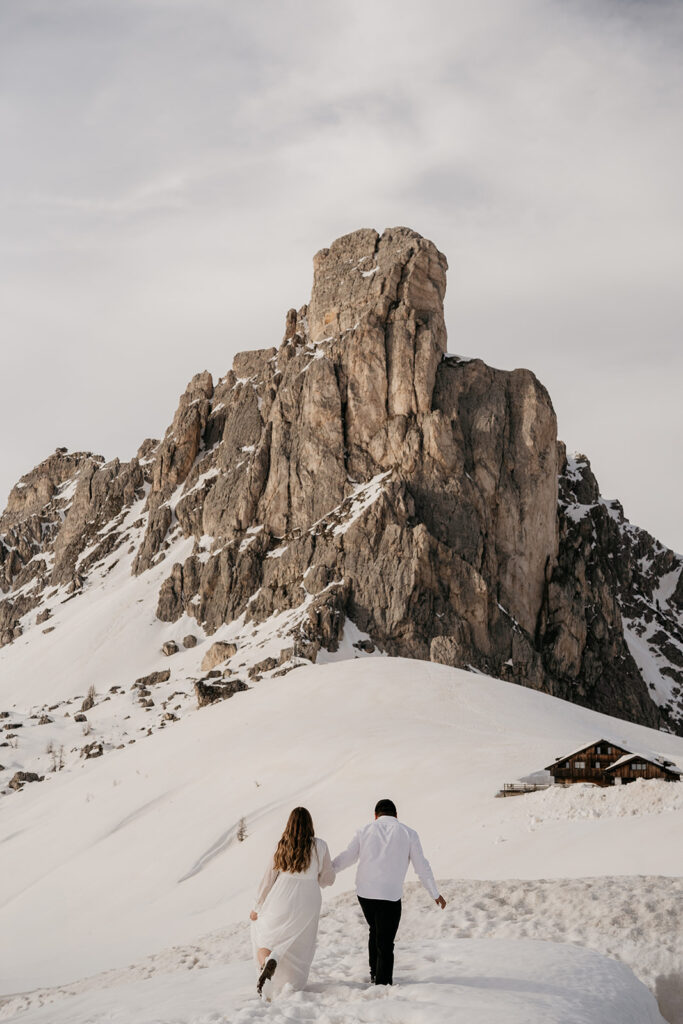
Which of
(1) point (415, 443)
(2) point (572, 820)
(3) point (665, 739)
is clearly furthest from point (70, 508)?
(2) point (572, 820)

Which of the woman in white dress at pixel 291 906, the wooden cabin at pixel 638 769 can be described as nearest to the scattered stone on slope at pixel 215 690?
the wooden cabin at pixel 638 769

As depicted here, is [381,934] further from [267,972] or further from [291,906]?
[267,972]

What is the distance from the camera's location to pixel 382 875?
25.0 feet

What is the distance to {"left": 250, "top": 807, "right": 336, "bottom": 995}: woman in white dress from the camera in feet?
23.5

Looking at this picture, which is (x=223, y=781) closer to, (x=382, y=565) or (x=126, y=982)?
(x=126, y=982)

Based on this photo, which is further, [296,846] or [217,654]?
[217,654]

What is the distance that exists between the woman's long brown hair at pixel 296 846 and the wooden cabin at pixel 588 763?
1673 centimetres

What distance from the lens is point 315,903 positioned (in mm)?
7309

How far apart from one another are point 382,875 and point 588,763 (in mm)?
17684

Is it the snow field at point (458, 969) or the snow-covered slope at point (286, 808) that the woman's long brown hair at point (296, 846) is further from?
the snow-covered slope at point (286, 808)

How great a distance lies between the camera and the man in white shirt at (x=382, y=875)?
7.46 meters

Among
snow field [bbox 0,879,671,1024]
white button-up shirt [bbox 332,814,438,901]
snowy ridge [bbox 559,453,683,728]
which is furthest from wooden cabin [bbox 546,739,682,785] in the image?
snowy ridge [bbox 559,453,683,728]

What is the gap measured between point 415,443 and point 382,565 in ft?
43.0

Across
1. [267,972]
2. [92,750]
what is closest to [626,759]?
[267,972]
